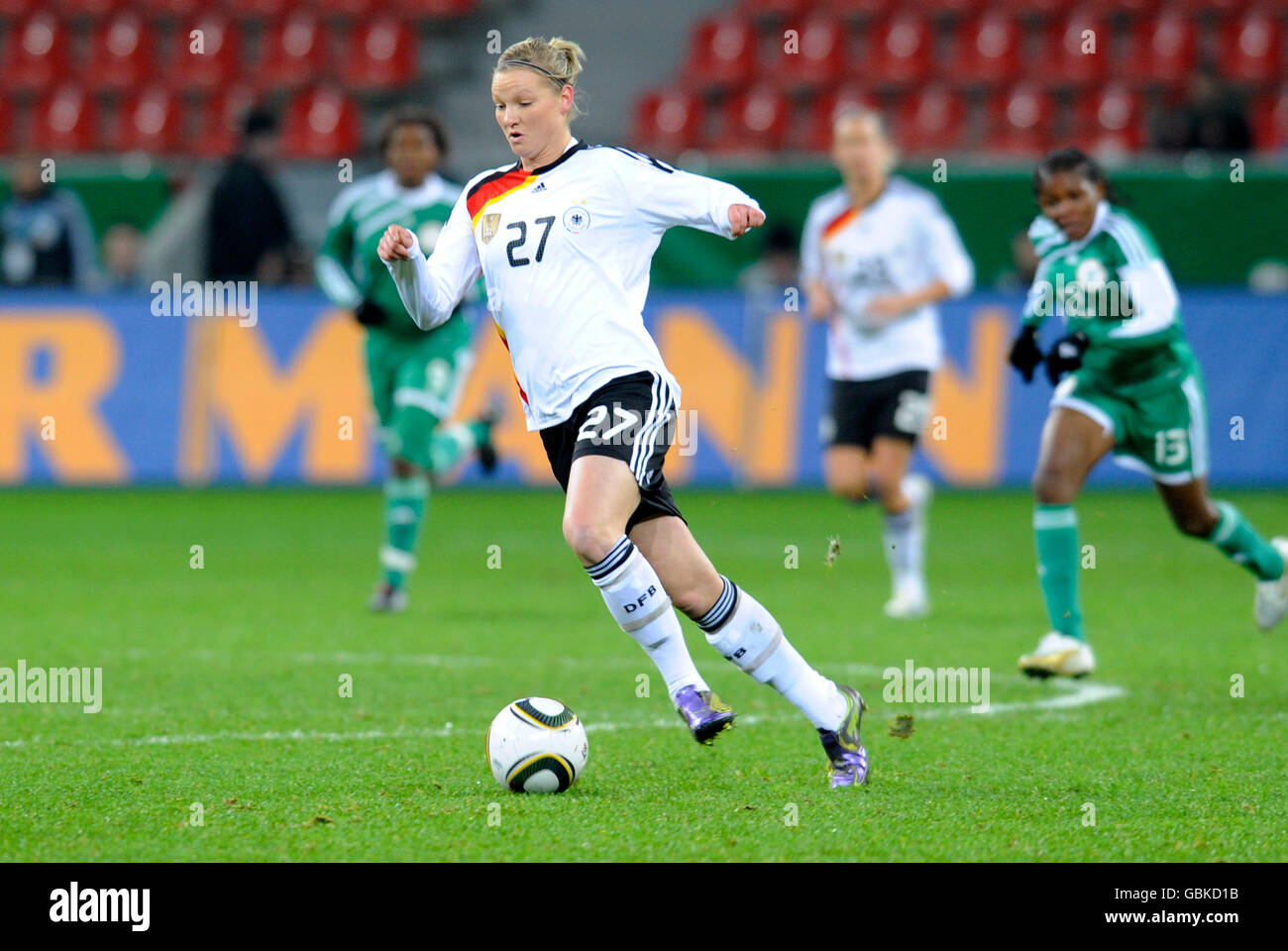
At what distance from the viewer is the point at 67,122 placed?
21.1 m

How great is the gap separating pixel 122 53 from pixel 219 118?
64.6 inches

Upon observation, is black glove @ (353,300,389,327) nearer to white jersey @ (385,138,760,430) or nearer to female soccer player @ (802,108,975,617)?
female soccer player @ (802,108,975,617)

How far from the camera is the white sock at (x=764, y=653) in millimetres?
5344

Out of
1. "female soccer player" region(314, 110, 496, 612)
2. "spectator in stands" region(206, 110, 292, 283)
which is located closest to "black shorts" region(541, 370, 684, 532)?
"female soccer player" region(314, 110, 496, 612)

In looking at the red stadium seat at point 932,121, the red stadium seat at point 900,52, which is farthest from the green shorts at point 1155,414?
the red stadium seat at point 900,52

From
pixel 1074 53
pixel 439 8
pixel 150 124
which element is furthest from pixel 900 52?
pixel 150 124

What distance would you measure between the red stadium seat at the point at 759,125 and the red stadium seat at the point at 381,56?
3.66 metres

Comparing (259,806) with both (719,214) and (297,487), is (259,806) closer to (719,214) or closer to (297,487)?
(719,214)

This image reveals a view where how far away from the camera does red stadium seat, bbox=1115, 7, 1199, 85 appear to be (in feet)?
61.7

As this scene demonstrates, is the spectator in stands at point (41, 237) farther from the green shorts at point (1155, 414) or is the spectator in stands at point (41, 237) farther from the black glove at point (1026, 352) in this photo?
the green shorts at point (1155, 414)

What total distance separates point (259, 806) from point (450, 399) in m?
5.11

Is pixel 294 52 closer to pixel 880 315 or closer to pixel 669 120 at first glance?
pixel 669 120

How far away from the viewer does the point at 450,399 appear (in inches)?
392
